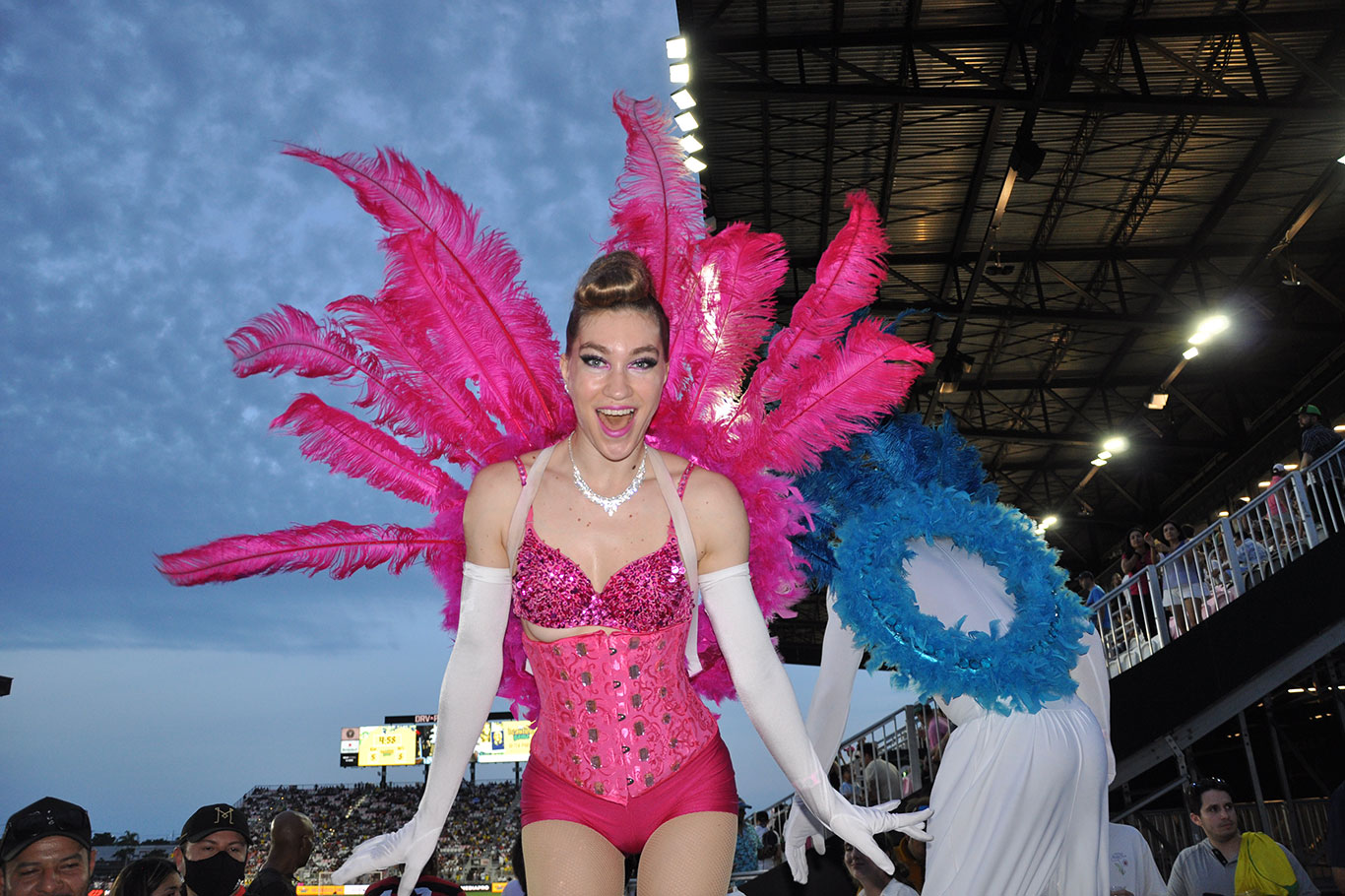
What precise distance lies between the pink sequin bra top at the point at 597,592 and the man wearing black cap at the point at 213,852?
2.36 metres

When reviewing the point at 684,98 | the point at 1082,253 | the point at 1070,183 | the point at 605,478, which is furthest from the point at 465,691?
the point at 1082,253

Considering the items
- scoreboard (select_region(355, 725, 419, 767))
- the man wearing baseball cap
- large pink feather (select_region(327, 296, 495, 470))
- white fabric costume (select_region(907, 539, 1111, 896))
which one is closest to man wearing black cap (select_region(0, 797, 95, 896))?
large pink feather (select_region(327, 296, 495, 470))

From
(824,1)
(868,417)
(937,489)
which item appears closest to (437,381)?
(868,417)

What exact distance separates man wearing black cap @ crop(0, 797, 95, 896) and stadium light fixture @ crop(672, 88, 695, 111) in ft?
23.6

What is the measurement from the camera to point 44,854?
9.54 ft

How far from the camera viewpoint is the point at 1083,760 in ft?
9.15

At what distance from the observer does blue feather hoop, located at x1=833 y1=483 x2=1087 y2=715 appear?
2.82m

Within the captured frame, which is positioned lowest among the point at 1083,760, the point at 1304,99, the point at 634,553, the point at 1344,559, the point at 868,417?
the point at 1083,760

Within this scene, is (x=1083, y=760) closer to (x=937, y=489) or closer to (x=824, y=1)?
(x=937, y=489)

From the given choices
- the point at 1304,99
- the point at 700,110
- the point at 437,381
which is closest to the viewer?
the point at 437,381

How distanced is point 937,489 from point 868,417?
2.92 ft

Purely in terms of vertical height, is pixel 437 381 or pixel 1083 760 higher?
pixel 437 381

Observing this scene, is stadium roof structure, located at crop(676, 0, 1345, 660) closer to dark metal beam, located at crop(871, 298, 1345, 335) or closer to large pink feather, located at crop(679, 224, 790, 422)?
dark metal beam, located at crop(871, 298, 1345, 335)

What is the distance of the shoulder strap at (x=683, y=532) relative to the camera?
218cm
